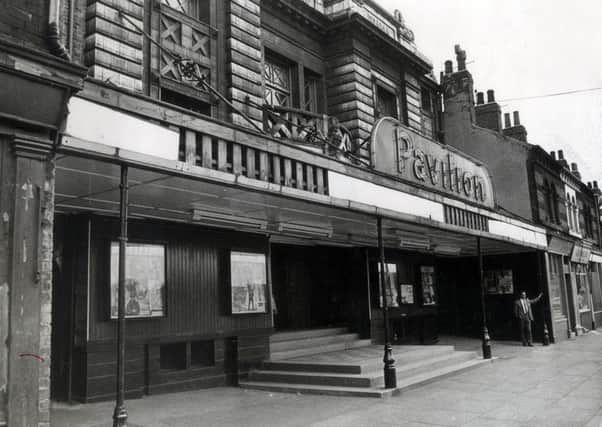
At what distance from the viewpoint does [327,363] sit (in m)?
11.0

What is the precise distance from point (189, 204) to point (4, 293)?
4.11m

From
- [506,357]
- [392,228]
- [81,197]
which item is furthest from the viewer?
[506,357]

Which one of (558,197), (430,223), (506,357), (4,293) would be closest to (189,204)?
(4,293)

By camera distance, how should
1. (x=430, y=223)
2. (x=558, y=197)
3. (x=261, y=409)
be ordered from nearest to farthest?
1. (x=261, y=409)
2. (x=430, y=223)
3. (x=558, y=197)

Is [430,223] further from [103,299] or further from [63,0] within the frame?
[63,0]

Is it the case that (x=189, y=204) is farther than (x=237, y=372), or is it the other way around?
(x=237, y=372)

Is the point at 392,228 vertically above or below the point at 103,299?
above

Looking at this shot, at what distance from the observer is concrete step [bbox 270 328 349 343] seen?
13.3 metres

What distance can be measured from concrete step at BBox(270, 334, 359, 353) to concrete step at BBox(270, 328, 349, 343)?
11 centimetres

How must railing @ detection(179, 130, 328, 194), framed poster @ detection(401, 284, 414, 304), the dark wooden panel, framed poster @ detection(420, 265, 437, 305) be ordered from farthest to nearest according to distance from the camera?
1. framed poster @ detection(420, 265, 437, 305)
2. framed poster @ detection(401, 284, 414, 304)
3. the dark wooden panel
4. railing @ detection(179, 130, 328, 194)

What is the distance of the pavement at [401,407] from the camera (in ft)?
26.0

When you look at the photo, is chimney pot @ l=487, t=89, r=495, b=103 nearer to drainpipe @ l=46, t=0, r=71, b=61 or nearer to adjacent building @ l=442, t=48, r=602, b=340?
adjacent building @ l=442, t=48, r=602, b=340

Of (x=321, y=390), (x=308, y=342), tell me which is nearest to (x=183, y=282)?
(x=321, y=390)

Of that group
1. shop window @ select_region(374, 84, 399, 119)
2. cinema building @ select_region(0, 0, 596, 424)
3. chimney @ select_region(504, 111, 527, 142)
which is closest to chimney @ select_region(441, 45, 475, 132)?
chimney @ select_region(504, 111, 527, 142)
